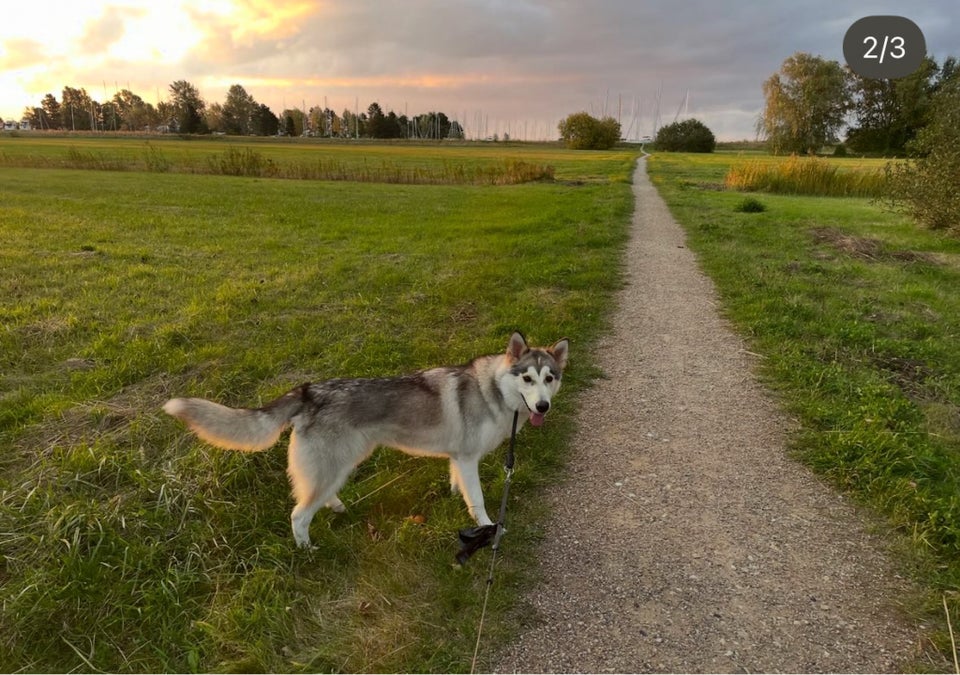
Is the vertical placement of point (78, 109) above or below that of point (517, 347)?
above

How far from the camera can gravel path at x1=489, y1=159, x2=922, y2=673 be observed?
10.7 ft

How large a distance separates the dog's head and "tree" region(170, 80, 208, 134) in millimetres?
125808

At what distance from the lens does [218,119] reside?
404 ft

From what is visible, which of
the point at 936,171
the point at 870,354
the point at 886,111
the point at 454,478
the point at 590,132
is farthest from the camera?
the point at 590,132

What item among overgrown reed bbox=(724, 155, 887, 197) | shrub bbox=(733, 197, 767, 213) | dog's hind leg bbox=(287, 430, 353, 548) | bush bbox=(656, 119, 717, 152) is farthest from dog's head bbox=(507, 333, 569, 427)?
bush bbox=(656, 119, 717, 152)

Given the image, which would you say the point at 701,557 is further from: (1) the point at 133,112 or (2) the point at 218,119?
(1) the point at 133,112

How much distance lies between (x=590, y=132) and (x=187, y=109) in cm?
8715

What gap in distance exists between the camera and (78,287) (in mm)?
10188

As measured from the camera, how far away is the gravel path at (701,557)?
326cm

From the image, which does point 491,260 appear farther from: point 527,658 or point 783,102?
point 783,102

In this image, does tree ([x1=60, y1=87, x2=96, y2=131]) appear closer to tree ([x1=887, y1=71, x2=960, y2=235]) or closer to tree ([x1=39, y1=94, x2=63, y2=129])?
tree ([x1=39, y1=94, x2=63, y2=129])

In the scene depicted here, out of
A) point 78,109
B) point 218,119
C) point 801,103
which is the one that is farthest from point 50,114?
point 801,103

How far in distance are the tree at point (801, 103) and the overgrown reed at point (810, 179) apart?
42031 mm

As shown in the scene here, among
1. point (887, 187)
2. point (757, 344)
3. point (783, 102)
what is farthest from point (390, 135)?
point (757, 344)
